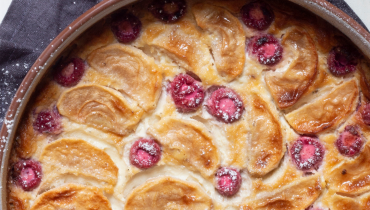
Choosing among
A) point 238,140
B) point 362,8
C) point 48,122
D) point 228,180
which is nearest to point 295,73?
point 238,140

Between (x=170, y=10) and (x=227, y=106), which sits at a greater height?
(x=170, y=10)

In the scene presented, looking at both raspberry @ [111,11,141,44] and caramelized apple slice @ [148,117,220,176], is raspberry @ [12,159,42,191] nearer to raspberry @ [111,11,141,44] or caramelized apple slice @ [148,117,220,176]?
caramelized apple slice @ [148,117,220,176]

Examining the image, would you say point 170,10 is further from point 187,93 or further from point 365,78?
point 365,78

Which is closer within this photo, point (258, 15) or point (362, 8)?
point (258, 15)

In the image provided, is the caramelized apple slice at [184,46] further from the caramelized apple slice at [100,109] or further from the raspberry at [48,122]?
the raspberry at [48,122]

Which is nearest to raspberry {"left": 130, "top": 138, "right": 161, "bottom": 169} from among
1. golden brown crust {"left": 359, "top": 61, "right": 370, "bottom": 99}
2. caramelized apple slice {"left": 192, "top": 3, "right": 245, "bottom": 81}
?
caramelized apple slice {"left": 192, "top": 3, "right": 245, "bottom": 81}
